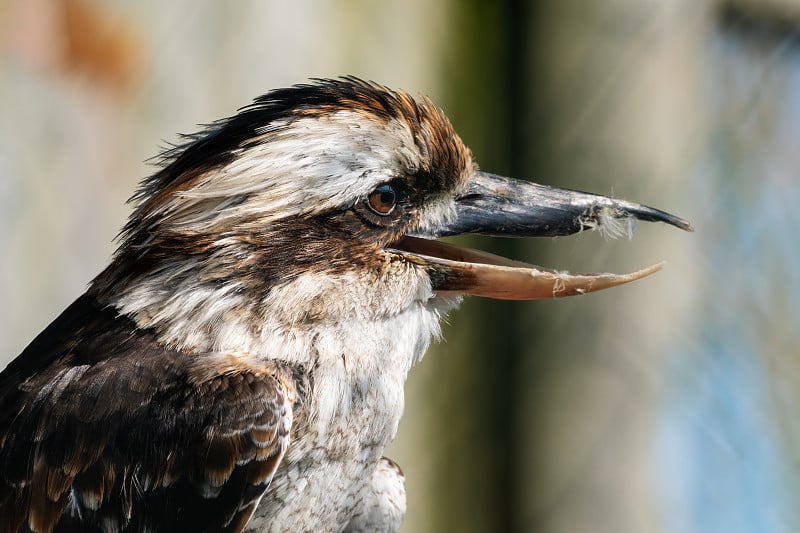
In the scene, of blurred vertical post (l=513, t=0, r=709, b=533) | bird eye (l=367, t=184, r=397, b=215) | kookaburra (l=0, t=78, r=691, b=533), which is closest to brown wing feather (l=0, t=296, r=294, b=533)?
kookaburra (l=0, t=78, r=691, b=533)

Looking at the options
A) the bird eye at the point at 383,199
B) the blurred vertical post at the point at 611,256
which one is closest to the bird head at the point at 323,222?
the bird eye at the point at 383,199

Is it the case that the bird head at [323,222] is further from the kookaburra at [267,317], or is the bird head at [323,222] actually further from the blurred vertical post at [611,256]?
the blurred vertical post at [611,256]

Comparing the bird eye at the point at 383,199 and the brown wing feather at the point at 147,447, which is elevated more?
the bird eye at the point at 383,199

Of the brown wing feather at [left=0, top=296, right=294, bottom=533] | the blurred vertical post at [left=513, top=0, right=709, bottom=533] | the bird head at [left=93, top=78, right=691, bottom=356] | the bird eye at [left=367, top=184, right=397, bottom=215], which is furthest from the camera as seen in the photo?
the blurred vertical post at [left=513, top=0, right=709, bottom=533]

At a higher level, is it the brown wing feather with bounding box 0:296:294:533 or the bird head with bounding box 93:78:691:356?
the bird head with bounding box 93:78:691:356

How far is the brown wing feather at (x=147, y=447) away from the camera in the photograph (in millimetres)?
1334

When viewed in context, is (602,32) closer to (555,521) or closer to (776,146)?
(776,146)

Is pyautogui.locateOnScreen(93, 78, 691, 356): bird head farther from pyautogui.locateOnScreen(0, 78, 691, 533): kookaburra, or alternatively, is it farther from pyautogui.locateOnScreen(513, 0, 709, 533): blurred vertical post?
pyautogui.locateOnScreen(513, 0, 709, 533): blurred vertical post

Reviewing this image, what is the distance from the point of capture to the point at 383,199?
157 centimetres

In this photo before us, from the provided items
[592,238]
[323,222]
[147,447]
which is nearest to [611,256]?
[592,238]

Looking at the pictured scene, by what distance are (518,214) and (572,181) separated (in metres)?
0.48

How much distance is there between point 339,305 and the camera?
148 cm

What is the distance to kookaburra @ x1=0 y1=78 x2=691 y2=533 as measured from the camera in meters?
1.34

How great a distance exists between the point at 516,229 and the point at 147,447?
717 millimetres
